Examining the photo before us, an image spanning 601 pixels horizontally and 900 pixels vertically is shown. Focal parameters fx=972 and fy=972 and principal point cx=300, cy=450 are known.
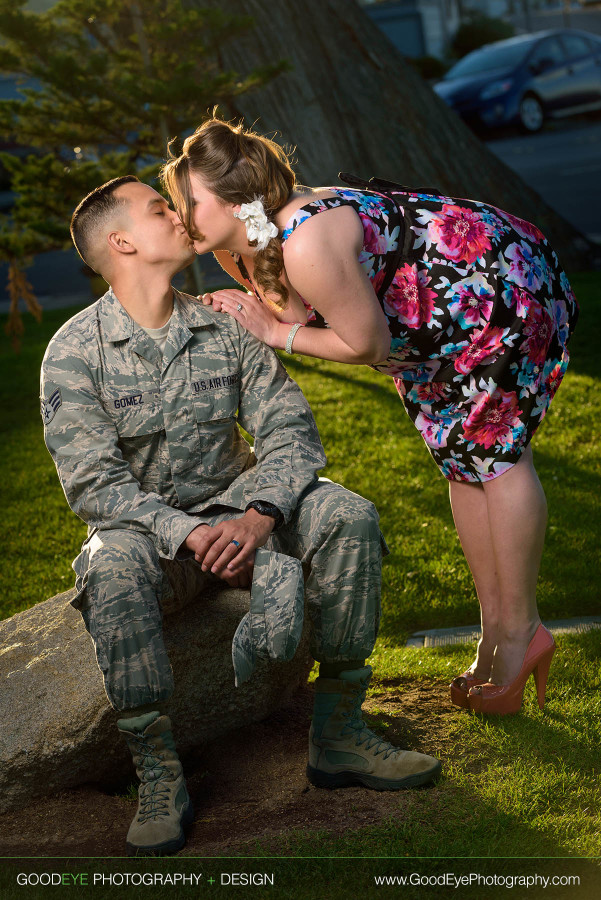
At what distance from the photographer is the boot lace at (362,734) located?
2742 millimetres

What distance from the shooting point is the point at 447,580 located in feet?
14.3

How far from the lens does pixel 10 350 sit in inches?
377

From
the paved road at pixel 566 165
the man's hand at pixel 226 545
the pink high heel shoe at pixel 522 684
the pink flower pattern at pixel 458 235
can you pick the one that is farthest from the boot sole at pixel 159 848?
the paved road at pixel 566 165

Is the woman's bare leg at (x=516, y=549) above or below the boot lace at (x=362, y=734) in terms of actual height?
above

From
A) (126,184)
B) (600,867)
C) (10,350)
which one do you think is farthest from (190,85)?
(600,867)

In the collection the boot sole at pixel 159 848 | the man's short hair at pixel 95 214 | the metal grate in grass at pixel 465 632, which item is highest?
the man's short hair at pixel 95 214

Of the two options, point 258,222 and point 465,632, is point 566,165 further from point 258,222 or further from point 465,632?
point 258,222

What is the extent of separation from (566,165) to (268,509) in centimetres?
1462

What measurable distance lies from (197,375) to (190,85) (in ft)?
16.1

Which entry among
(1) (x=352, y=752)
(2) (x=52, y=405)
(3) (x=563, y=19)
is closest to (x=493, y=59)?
(2) (x=52, y=405)

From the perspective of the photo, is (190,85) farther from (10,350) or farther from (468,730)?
(468,730)

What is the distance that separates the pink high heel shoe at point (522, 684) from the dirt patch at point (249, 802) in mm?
143

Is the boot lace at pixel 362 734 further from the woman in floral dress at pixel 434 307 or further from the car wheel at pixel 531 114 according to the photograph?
the car wheel at pixel 531 114

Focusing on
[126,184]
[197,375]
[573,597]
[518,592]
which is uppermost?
[126,184]
